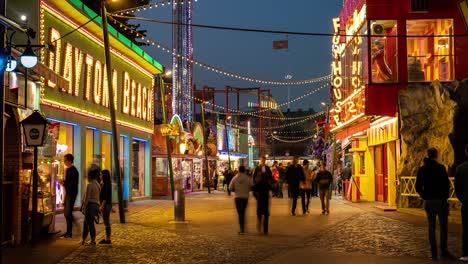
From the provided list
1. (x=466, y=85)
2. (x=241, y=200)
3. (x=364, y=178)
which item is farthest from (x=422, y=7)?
(x=241, y=200)

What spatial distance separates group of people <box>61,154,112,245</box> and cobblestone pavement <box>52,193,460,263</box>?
51 cm

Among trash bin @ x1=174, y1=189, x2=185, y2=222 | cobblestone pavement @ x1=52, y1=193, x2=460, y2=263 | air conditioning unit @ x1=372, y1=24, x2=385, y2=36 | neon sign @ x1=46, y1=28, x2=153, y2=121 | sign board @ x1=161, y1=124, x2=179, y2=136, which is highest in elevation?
air conditioning unit @ x1=372, y1=24, x2=385, y2=36

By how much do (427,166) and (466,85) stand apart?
31.6 ft

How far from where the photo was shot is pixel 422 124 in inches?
838

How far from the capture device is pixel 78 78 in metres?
24.0

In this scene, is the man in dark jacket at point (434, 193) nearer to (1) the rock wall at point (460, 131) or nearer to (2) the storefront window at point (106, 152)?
(1) the rock wall at point (460, 131)

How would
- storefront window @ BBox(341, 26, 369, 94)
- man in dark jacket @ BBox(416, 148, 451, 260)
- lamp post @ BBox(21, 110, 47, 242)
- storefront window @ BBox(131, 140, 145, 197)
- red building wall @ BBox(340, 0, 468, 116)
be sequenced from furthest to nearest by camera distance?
storefront window @ BBox(131, 140, 145, 197)
storefront window @ BBox(341, 26, 369, 94)
red building wall @ BBox(340, 0, 468, 116)
lamp post @ BBox(21, 110, 47, 242)
man in dark jacket @ BBox(416, 148, 451, 260)

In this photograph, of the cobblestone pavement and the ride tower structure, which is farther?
the ride tower structure

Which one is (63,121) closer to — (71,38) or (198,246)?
(71,38)

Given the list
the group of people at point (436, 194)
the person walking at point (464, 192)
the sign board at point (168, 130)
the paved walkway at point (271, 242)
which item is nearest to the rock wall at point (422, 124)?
the paved walkway at point (271, 242)

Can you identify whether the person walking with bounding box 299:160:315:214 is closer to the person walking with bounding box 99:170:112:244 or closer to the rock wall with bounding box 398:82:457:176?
the rock wall with bounding box 398:82:457:176

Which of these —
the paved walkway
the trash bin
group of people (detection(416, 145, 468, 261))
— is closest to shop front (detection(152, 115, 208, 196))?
the trash bin

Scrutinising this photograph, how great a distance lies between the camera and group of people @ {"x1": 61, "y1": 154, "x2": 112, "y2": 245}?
13.7 metres

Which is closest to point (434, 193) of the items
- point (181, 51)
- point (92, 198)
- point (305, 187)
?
point (92, 198)
